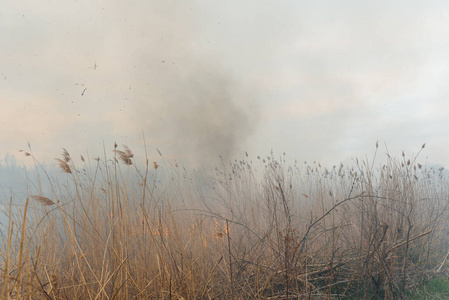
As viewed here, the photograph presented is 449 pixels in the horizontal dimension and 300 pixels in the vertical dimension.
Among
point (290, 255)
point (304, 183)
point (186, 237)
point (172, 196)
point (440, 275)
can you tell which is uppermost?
point (304, 183)

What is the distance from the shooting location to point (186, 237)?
140 inches

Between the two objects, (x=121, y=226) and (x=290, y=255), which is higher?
(x=121, y=226)

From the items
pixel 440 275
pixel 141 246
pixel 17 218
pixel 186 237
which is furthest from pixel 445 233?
pixel 17 218

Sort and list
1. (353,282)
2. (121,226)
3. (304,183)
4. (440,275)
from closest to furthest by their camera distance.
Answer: (121,226)
(353,282)
(440,275)
(304,183)

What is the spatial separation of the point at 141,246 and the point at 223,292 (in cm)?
80

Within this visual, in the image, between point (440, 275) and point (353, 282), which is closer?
point (353, 282)

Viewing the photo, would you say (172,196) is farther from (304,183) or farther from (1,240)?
(304,183)

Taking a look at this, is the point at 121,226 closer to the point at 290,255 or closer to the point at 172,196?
the point at 290,255

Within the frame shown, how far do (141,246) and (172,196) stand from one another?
1.16 m

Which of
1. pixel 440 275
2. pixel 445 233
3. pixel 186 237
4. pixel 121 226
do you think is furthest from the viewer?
pixel 445 233

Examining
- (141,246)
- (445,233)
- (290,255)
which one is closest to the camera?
(290,255)

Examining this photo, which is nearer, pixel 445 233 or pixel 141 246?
pixel 141 246

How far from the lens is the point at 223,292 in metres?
2.62

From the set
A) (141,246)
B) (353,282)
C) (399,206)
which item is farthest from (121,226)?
(399,206)
